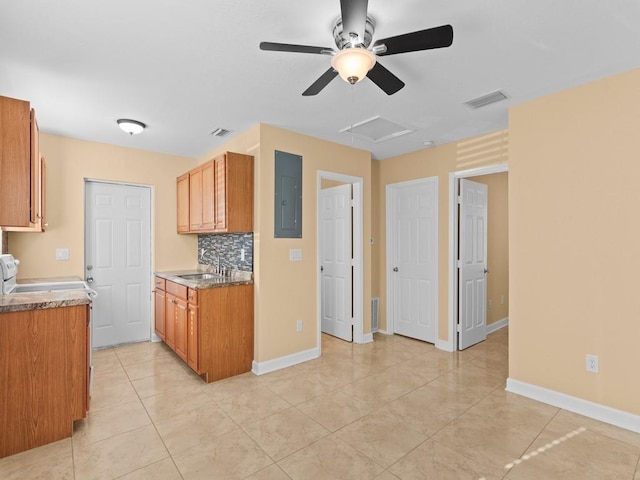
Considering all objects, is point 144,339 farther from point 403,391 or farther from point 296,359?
point 403,391

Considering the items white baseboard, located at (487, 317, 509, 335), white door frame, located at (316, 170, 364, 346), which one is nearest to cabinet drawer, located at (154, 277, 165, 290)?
white door frame, located at (316, 170, 364, 346)

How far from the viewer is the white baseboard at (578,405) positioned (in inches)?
92.3

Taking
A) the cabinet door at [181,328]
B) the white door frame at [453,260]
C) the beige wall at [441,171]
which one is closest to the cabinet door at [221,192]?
the cabinet door at [181,328]

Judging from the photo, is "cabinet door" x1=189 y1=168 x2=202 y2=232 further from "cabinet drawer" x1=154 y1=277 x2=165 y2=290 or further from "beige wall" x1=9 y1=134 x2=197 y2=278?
"cabinet drawer" x1=154 y1=277 x2=165 y2=290

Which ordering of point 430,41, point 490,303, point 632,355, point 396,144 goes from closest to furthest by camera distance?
point 430,41 < point 632,355 < point 396,144 < point 490,303

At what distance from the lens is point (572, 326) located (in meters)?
2.62

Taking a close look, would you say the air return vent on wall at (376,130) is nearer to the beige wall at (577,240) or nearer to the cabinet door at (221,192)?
the beige wall at (577,240)

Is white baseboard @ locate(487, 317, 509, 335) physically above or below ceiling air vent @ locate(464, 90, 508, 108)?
below

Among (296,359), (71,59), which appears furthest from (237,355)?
(71,59)

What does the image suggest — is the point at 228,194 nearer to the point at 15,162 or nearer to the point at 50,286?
the point at 15,162

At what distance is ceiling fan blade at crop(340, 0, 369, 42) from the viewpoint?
1.41 meters

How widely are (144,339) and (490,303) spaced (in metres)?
4.79

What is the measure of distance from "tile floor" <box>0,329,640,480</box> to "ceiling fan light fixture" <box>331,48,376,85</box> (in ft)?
7.18

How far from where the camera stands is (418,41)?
1.58 meters
